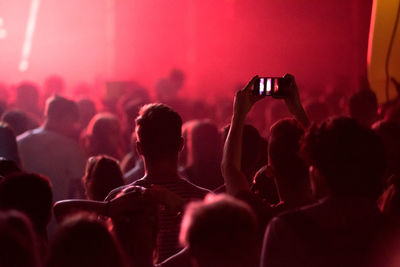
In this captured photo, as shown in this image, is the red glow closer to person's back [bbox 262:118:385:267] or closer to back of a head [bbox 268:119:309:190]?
back of a head [bbox 268:119:309:190]

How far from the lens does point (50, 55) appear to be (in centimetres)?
2744

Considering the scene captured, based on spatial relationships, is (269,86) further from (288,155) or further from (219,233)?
(219,233)

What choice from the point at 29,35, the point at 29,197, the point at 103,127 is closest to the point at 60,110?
the point at 103,127

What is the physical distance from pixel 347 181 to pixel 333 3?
16.2 meters

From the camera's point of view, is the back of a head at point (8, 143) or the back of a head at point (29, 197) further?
the back of a head at point (8, 143)

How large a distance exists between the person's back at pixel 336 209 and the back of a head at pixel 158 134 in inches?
37.7

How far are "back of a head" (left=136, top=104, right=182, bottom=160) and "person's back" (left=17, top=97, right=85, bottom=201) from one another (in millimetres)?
A: 3055

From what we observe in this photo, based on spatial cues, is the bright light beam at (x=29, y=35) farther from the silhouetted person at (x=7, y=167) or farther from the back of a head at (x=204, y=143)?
the silhouetted person at (x=7, y=167)

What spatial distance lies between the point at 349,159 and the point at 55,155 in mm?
4285

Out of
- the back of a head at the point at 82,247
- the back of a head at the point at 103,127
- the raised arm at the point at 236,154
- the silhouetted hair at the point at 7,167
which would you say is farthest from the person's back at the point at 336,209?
the back of a head at the point at 103,127

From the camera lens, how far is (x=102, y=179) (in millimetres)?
4785

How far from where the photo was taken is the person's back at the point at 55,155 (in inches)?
276

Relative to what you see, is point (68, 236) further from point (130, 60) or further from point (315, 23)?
point (130, 60)

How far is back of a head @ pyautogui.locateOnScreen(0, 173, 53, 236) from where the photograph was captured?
3.51m
